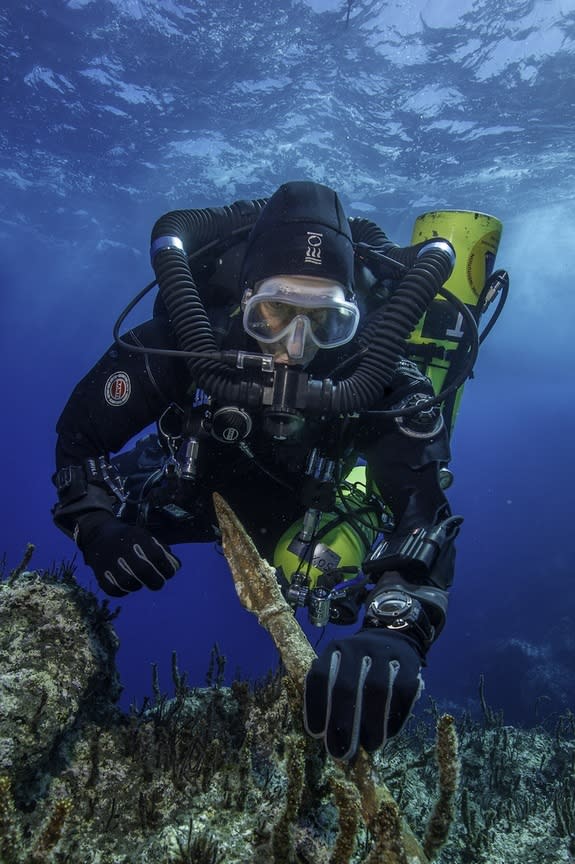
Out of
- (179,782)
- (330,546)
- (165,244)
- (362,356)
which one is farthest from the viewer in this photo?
(330,546)

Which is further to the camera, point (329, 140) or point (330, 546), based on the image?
point (329, 140)

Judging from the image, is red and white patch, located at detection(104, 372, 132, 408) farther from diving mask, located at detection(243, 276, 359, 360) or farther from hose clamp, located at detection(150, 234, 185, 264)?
diving mask, located at detection(243, 276, 359, 360)

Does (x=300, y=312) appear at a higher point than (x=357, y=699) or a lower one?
higher

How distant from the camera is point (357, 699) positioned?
1.84m

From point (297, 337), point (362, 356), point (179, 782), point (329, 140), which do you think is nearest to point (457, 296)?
point (362, 356)

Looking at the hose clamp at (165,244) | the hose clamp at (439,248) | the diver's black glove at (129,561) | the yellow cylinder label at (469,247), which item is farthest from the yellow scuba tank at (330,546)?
the hose clamp at (165,244)

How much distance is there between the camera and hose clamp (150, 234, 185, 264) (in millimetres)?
3398

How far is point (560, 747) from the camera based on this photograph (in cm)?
579

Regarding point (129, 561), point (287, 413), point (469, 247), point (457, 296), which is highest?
point (469, 247)

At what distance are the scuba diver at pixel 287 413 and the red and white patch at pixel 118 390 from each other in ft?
0.03

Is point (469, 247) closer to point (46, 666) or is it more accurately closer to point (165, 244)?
point (165, 244)

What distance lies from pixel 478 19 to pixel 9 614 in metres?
16.8

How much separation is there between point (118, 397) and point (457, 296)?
124 inches

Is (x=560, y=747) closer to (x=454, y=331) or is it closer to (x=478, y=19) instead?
(x=454, y=331)
